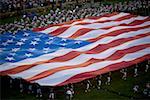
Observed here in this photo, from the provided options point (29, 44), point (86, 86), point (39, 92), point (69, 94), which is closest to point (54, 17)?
point (29, 44)

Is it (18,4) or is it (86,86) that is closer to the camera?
(86,86)

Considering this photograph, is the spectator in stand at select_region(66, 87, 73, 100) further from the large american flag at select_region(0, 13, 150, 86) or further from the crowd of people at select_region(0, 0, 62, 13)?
the crowd of people at select_region(0, 0, 62, 13)

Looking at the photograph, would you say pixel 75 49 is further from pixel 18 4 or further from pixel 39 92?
pixel 18 4

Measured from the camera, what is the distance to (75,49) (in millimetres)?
24094

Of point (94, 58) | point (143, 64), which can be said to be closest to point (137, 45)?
point (143, 64)

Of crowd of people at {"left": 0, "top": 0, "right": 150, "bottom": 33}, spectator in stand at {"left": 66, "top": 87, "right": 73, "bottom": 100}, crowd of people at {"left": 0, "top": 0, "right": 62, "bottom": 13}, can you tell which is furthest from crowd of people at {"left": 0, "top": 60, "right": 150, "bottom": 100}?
crowd of people at {"left": 0, "top": 0, "right": 62, "bottom": 13}

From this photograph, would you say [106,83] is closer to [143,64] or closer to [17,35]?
[143,64]

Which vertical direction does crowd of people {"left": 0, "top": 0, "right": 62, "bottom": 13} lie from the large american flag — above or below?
Result: above

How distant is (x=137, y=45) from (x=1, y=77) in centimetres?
834

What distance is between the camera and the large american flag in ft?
66.6

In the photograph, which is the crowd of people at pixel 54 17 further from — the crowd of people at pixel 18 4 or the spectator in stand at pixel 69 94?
the spectator in stand at pixel 69 94

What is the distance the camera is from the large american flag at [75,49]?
20.3 metres

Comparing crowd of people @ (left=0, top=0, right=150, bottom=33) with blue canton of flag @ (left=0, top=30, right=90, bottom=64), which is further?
crowd of people @ (left=0, top=0, right=150, bottom=33)

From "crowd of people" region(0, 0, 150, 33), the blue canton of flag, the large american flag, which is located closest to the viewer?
the large american flag
